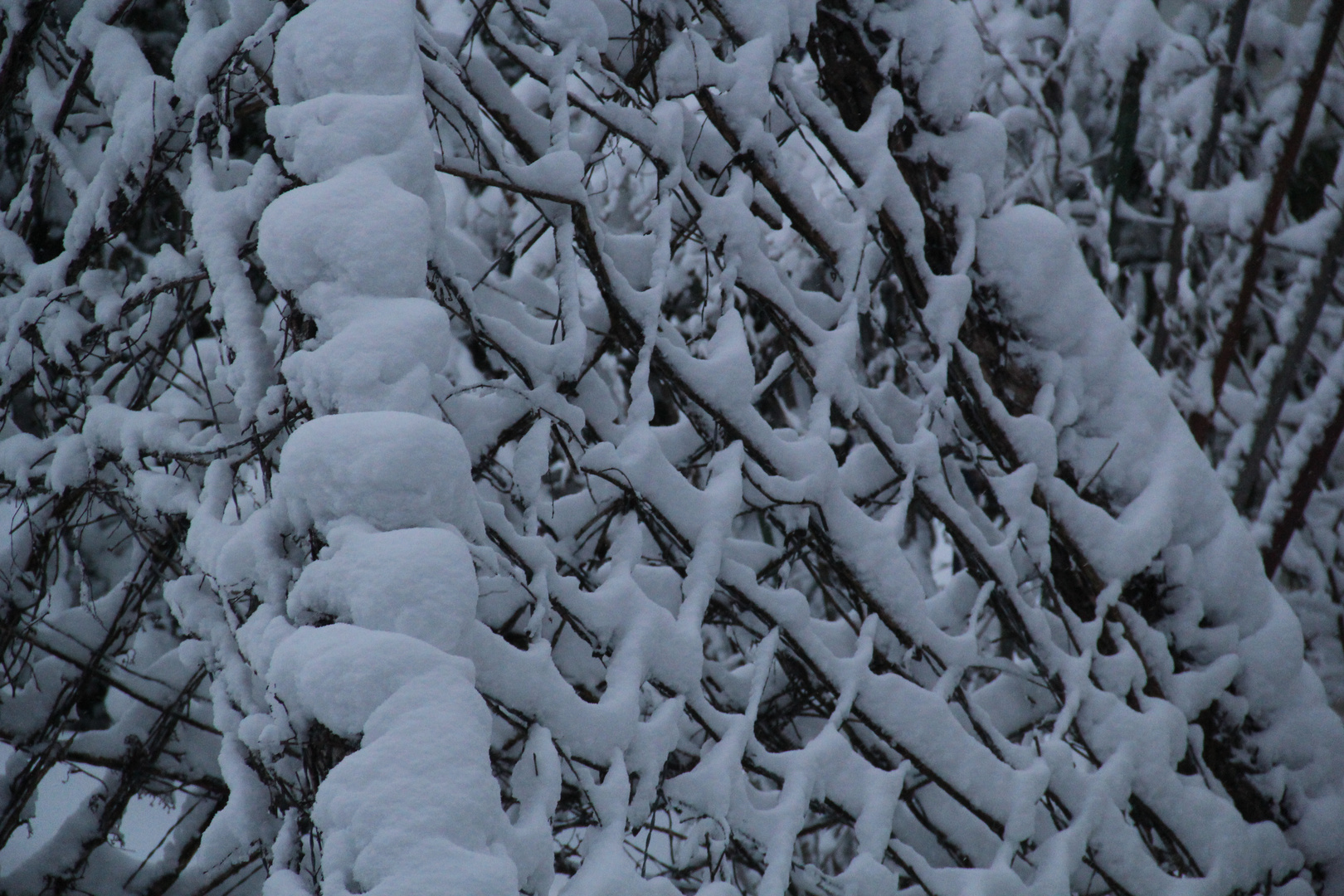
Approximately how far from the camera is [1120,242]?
13.4 feet

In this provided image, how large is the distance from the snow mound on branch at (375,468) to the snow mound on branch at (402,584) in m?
0.03

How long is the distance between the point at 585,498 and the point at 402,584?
1.64 feet

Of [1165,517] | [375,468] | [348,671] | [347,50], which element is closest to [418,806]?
[348,671]

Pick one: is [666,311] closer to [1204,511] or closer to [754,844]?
[1204,511]

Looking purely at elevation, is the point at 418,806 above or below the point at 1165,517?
above

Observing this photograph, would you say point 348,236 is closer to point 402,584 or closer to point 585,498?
point 402,584

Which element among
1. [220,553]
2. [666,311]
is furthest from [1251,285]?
[220,553]

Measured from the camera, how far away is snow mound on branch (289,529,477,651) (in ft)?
2.78

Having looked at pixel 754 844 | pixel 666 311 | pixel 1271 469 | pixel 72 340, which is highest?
pixel 72 340

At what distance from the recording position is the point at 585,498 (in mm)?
1331

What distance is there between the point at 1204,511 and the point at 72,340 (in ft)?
6.47

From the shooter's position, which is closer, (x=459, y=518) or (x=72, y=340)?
(x=459, y=518)

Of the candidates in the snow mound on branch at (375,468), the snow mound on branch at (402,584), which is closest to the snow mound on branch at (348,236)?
the snow mound on branch at (375,468)

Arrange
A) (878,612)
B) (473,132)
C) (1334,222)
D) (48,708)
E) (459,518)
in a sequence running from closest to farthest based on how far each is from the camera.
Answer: (459,518) < (473,132) < (878,612) < (48,708) < (1334,222)
